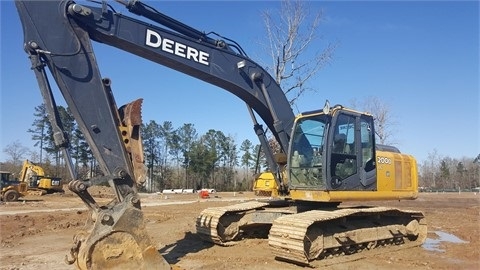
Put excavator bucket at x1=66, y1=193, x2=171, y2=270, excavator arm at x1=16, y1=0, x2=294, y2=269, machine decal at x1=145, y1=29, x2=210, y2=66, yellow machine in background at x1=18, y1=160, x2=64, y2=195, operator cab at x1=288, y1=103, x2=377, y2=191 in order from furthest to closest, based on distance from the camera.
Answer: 1. yellow machine in background at x1=18, y1=160, x2=64, y2=195
2. operator cab at x1=288, y1=103, x2=377, y2=191
3. machine decal at x1=145, y1=29, x2=210, y2=66
4. excavator arm at x1=16, y1=0, x2=294, y2=269
5. excavator bucket at x1=66, y1=193, x2=171, y2=270

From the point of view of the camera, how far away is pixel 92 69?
7.00m

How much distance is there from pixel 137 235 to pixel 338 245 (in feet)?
13.7

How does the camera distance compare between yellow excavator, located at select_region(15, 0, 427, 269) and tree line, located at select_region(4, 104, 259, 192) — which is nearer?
yellow excavator, located at select_region(15, 0, 427, 269)

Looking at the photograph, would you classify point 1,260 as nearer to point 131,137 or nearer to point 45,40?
point 131,137

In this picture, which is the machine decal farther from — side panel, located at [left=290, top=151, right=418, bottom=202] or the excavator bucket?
side panel, located at [left=290, top=151, right=418, bottom=202]

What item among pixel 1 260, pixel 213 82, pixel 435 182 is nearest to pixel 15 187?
pixel 1 260

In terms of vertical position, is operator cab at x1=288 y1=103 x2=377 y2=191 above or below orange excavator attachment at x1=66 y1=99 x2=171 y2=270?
above

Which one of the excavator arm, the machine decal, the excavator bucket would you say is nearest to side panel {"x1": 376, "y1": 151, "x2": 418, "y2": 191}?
the machine decal

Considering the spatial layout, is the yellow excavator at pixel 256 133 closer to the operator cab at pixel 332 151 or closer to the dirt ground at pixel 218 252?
the operator cab at pixel 332 151

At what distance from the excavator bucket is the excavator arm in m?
0.01

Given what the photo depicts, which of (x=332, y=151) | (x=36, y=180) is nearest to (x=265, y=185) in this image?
(x=332, y=151)

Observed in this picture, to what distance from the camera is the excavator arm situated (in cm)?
634

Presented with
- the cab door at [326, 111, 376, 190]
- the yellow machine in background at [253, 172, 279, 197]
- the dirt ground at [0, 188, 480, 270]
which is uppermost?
the cab door at [326, 111, 376, 190]

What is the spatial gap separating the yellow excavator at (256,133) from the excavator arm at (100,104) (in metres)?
0.02
